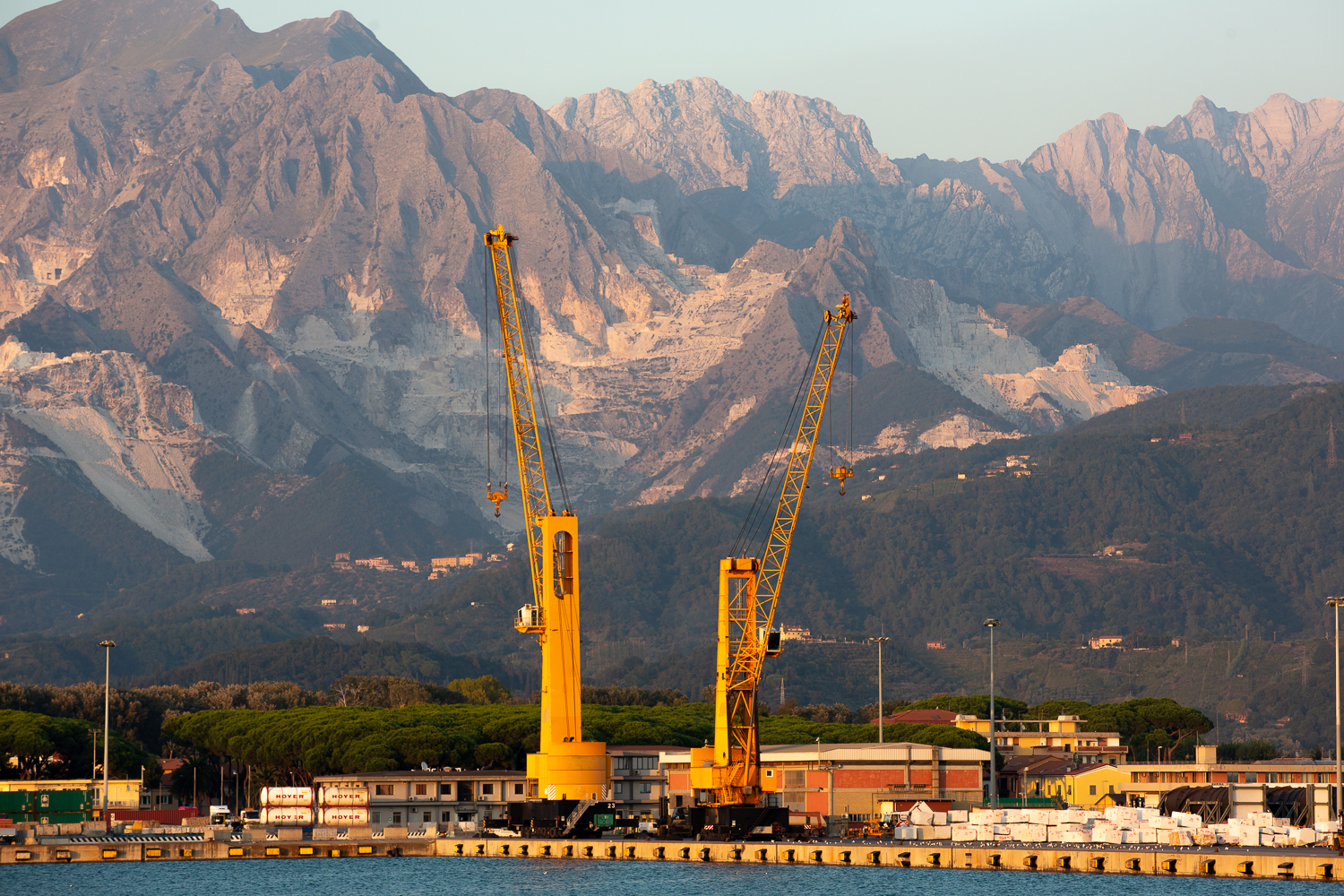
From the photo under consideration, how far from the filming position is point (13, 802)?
547 feet

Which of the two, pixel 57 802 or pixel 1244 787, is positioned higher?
pixel 1244 787

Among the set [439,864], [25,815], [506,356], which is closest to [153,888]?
[439,864]

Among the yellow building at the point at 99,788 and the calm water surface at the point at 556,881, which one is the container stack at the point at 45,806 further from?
the calm water surface at the point at 556,881

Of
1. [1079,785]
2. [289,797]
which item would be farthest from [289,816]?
[1079,785]

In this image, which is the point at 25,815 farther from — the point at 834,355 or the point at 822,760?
the point at 834,355

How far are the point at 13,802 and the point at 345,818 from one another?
29.1 m

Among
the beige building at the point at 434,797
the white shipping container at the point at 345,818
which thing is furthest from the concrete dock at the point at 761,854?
the beige building at the point at 434,797

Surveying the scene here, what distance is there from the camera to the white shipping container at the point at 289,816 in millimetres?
163750

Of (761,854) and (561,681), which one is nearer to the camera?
(761,854)

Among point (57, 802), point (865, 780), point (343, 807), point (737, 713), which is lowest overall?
point (343, 807)

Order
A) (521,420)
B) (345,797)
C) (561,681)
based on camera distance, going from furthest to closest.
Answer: (345,797), (521,420), (561,681)

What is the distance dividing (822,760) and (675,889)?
48233mm

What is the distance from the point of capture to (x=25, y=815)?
166m

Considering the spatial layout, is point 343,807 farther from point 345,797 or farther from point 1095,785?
point 1095,785
